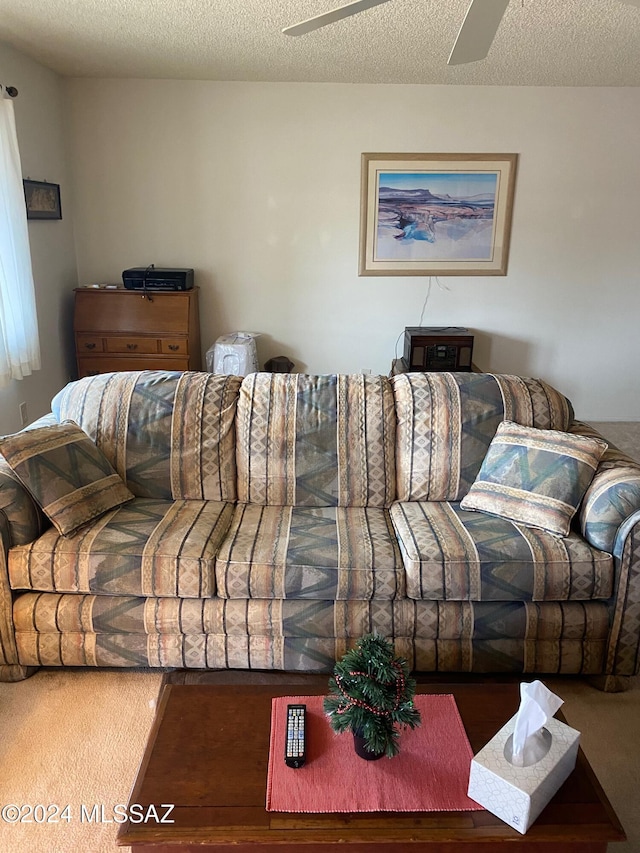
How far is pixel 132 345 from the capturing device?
4.41 metres

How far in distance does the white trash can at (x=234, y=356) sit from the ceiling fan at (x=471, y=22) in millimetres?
2737

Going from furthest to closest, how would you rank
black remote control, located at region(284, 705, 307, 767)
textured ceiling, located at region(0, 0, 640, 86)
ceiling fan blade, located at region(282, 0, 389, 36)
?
textured ceiling, located at region(0, 0, 640, 86) < ceiling fan blade, located at region(282, 0, 389, 36) < black remote control, located at region(284, 705, 307, 767)

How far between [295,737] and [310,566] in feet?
2.16

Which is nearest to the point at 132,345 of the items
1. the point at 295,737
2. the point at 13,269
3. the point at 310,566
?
the point at 13,269

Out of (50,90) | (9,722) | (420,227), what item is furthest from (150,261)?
(9,722)

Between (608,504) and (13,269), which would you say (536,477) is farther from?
(13,269)

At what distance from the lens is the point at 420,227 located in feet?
15.4

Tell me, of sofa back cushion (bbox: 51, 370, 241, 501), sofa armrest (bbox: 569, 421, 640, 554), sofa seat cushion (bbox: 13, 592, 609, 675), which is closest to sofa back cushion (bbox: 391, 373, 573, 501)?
sofa armrest (bbox: 569, 421, 640, 554)

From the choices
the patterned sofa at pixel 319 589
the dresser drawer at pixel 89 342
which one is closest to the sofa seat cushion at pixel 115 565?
the patterned sofa at pixel 319 589

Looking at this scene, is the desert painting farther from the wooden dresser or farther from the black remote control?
the black remote control

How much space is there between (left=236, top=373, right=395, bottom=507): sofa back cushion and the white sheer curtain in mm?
1726

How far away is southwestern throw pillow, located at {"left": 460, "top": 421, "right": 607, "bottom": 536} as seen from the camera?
2.21 metres

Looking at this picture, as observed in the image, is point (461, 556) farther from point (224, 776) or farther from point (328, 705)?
point (224, 776)

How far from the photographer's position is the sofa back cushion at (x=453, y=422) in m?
2.49
